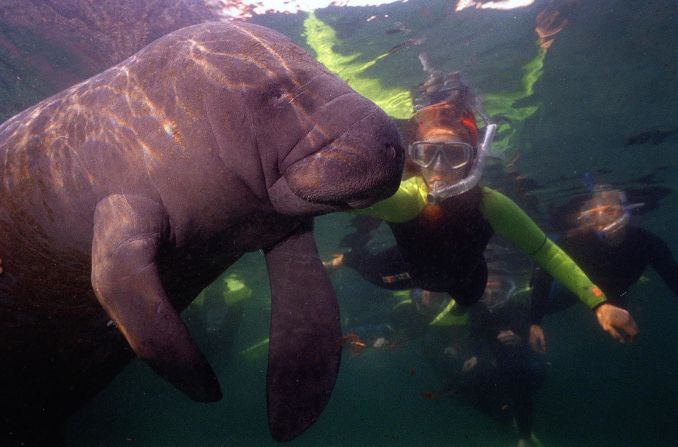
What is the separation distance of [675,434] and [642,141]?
67.8 feet

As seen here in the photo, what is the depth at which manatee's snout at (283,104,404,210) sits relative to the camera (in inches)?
59.9

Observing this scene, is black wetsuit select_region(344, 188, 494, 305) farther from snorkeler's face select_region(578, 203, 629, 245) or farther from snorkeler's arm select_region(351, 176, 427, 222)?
snorkeler's face select_region(578, 203, 629, 245)

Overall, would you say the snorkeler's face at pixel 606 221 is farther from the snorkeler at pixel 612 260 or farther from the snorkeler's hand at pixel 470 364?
the snorkeler's hand at pixel 470 364

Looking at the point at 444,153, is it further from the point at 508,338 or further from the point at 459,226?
the point at 508,338

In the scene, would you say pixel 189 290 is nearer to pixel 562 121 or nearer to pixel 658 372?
pixel 562 121

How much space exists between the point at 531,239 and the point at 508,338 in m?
5.97

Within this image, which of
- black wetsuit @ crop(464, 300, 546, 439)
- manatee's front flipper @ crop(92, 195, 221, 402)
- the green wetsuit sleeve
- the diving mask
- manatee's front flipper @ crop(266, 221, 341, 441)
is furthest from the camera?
black wetsuit @ crop(464, 300, 546, 439)

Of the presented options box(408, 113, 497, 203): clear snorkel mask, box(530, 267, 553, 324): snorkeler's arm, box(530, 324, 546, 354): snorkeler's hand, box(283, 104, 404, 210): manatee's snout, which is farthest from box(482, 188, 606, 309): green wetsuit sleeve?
box(530, 324, 546, 354): snorkeler's hand

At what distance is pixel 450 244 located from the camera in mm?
5461

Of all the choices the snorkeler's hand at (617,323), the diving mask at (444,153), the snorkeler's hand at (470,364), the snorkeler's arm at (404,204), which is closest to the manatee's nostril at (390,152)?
the snorkeler's arm at (404,204)

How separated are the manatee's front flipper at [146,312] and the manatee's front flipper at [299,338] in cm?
56

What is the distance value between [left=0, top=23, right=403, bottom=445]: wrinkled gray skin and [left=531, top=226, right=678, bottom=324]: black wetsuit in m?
9.66

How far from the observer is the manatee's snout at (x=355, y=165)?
152 centimetres

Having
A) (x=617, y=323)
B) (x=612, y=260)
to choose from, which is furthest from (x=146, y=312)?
(x=612, y=260)
